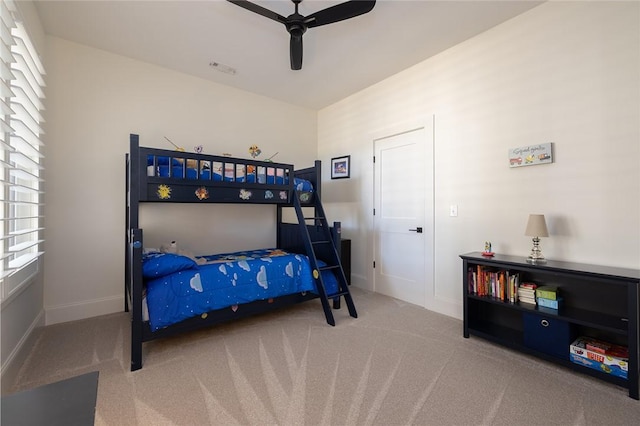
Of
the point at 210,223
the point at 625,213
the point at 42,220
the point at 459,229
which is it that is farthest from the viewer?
the point at 210,223

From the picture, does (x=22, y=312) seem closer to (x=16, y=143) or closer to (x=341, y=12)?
(x=16, y=143)

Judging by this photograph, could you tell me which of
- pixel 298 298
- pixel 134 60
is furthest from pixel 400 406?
pixel 134 60

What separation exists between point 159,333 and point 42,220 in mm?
1709

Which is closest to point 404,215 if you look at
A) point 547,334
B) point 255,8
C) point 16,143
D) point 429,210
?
point 429,210

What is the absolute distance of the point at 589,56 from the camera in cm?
213

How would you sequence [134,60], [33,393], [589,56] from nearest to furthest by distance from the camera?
[33,393], [589,56], [134,60]

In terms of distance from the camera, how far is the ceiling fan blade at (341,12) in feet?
6.63

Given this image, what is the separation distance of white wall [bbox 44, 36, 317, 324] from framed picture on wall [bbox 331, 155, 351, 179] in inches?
63.3

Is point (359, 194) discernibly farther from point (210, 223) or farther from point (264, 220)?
point (210, 223)

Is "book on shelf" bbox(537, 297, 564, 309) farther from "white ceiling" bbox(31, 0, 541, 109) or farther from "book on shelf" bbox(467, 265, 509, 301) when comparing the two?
"white ceiling" bbox(31, 0, 541, 109)

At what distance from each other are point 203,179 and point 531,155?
2.84 metres

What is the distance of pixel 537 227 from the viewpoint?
2166mm

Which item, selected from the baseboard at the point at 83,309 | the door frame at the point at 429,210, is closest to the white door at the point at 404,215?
the door frame at the point at 429,210

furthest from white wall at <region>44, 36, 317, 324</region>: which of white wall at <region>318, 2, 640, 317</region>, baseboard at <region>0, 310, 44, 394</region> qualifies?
white wall at <region>318, 2, 640, 317</region>
